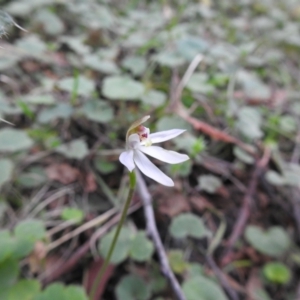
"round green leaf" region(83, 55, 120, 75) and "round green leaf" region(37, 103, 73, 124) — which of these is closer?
"round green leaf" region(37, 103, 73, 124)

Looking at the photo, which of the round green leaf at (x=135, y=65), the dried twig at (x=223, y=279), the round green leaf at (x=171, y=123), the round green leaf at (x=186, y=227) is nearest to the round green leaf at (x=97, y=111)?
the round green leaf at (x=171, y=123)

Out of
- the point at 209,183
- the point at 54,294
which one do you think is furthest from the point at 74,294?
the point at 209,183

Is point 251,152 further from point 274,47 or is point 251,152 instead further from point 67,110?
point 274,47

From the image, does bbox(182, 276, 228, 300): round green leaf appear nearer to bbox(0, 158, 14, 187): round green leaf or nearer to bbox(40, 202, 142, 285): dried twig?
bbox(40, 202, 142, 285): dried twig

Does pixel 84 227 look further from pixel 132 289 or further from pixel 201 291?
pixel 201 291

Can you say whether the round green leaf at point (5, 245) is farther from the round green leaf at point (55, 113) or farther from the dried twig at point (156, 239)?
the round green leaf at point (55, 113)

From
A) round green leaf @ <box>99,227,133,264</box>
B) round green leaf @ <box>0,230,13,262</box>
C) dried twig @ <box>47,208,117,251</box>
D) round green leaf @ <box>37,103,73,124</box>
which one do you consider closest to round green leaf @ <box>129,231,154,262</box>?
round green leaf @ <box>99,227,133,264</box>
